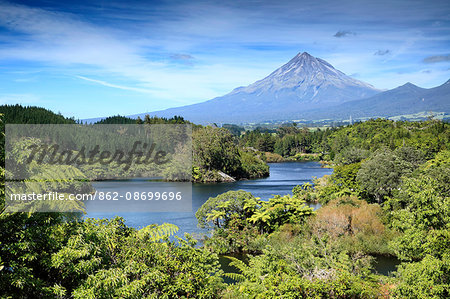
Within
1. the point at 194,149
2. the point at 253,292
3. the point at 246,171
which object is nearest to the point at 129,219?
the point at 253,292

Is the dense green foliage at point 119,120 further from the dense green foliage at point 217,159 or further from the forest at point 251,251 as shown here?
the forest at point 251,251

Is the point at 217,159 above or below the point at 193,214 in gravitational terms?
above

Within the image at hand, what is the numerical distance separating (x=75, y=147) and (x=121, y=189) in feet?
86.6

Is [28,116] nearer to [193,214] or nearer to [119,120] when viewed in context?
[119,120]

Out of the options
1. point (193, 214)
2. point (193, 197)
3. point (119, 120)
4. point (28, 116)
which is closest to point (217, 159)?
point (193, 197)

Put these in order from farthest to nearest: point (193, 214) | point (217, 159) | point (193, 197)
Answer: point (217, 159), point (193, 197), point (193, 214)

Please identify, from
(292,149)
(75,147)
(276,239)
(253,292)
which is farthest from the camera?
(292,149)

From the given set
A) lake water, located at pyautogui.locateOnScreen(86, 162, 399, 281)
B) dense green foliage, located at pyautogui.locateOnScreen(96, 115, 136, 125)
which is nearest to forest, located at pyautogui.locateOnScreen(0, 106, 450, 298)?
lake water, located at pyautogui.locateOnScreen(86, 162, 399, 281)

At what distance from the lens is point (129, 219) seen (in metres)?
26.5

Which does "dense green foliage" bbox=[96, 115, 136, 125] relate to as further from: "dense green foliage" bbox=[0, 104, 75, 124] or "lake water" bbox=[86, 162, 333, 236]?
"lake water" bbox=[86, 162, 333, 236]

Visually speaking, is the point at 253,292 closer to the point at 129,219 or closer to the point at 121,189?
the point at 129,219

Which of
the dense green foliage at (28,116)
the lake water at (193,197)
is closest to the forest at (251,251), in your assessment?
the lake water at (193,197)

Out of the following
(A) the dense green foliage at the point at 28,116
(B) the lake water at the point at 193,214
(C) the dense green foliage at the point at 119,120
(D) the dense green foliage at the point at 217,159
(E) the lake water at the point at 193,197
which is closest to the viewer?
(B) the lake water at the point at 193,214

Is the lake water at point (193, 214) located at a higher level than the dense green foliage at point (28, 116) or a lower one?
lower
